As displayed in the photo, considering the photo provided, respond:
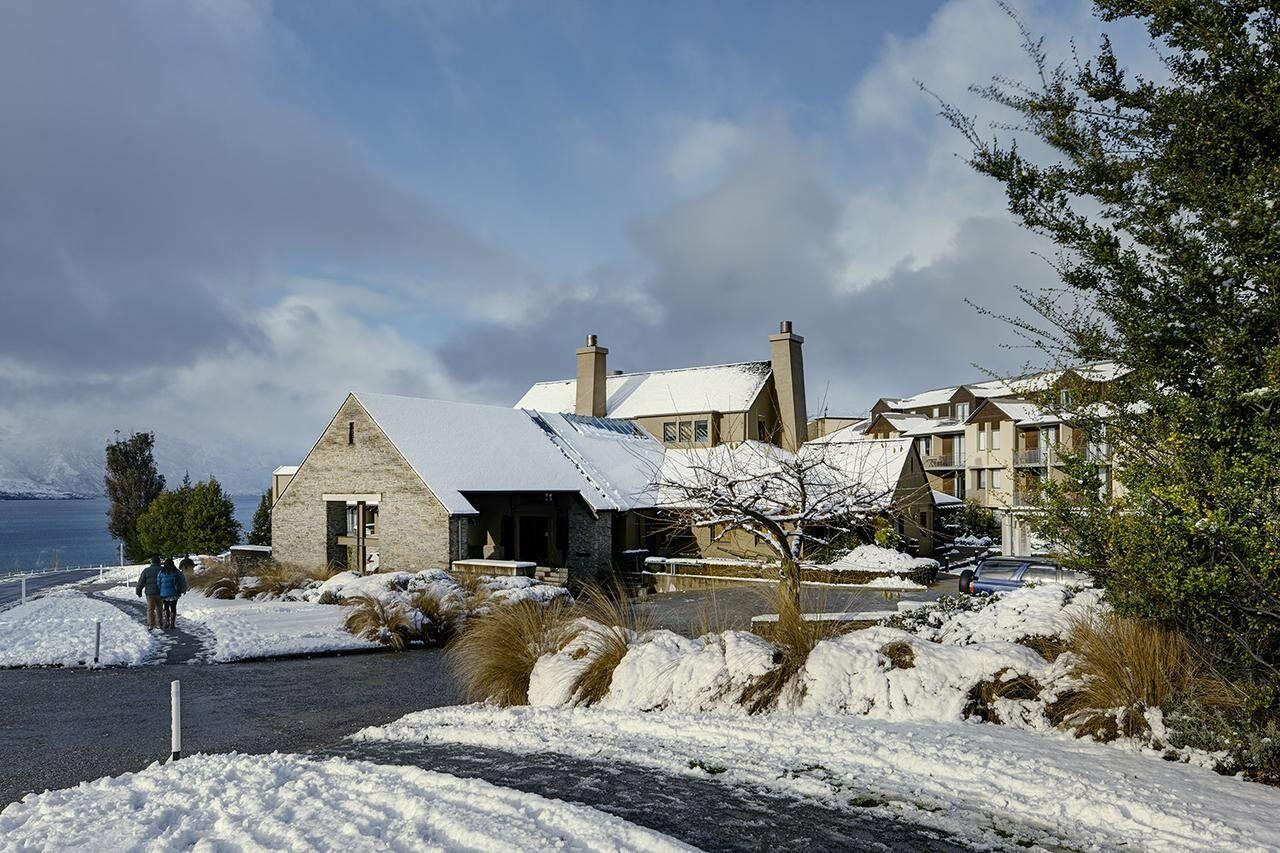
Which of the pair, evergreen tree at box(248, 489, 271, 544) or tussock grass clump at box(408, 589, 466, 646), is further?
evergreen tree at box(248, 489, 271, 544)

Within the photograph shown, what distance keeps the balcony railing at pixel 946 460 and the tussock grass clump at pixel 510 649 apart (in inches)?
1848

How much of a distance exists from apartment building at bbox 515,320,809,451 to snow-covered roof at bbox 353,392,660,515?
543 cm

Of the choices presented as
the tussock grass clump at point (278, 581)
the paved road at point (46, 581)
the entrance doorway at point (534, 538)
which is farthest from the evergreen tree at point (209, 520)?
the entrance doorway at point (534, 538)

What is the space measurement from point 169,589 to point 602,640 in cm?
1388

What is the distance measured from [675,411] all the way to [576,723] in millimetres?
33220

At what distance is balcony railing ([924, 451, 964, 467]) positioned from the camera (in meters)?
53.8

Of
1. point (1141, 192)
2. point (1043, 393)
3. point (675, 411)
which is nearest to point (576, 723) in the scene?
point (1043, 393)

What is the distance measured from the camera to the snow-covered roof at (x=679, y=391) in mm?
41678

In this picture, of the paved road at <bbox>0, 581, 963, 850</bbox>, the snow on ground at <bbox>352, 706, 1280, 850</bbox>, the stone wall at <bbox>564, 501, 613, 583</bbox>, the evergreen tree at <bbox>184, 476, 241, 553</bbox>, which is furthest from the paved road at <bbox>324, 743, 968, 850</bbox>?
the evergreen tree at <bbox>184, 476, 241, 553</bbox>

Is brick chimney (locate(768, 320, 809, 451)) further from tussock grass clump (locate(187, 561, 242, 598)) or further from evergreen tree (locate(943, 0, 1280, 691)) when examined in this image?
evergreen tree (locate(943, 0, 1280, 691))

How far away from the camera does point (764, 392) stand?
41875 millimetres

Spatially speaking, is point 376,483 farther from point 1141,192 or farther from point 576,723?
point 1141,192

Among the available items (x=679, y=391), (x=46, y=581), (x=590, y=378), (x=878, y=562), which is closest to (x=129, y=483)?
(x=46, y=581)

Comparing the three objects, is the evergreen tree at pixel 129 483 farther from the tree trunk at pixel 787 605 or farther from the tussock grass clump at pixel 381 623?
the tree trunk at pixel 787 605
